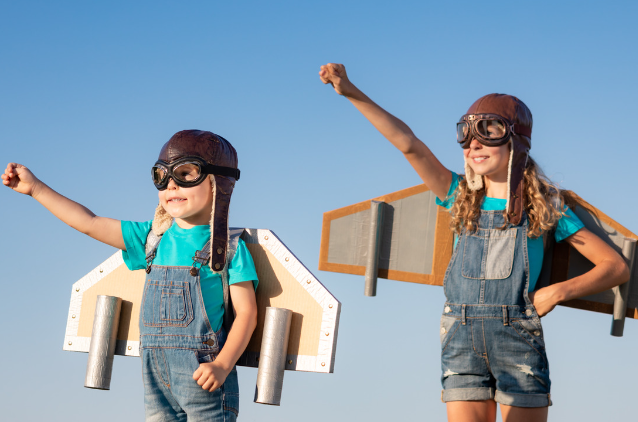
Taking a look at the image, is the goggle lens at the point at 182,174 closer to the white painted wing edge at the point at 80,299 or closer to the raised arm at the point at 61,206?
the raised arm at the point at 61,206

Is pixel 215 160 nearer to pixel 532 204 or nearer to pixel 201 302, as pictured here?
pixel 201 302

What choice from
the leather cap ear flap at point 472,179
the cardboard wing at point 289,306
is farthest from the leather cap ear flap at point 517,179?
the cardboard wing at point 289,306

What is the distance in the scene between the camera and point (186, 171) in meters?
3.67

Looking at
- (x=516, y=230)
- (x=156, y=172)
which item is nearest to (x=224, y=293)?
(x=156, y=172)

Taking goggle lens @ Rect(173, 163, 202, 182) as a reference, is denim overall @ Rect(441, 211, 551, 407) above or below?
below

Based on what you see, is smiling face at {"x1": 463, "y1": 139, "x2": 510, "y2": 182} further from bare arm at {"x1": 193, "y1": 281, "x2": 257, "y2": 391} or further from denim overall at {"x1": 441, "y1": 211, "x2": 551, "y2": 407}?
bare arm at {"x1": 193, "y1": 281, "x2": 257, "y2": 391}

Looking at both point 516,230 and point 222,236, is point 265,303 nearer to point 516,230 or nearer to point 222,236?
point 222,236

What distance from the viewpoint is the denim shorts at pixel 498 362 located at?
3203mm

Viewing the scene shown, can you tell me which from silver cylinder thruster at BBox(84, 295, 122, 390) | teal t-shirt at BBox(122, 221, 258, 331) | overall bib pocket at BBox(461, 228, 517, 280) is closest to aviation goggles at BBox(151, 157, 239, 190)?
teal t-shirt at BBox(122, 221, 258, 331)

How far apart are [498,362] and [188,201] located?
1565 millimetres

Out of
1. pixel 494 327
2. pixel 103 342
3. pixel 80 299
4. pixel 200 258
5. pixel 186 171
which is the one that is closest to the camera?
pixel 494 327

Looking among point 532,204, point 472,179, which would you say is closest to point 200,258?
point 472,179

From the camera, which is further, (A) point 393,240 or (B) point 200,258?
(A) point 393,240

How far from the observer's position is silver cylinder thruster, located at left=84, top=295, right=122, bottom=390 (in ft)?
12.9
